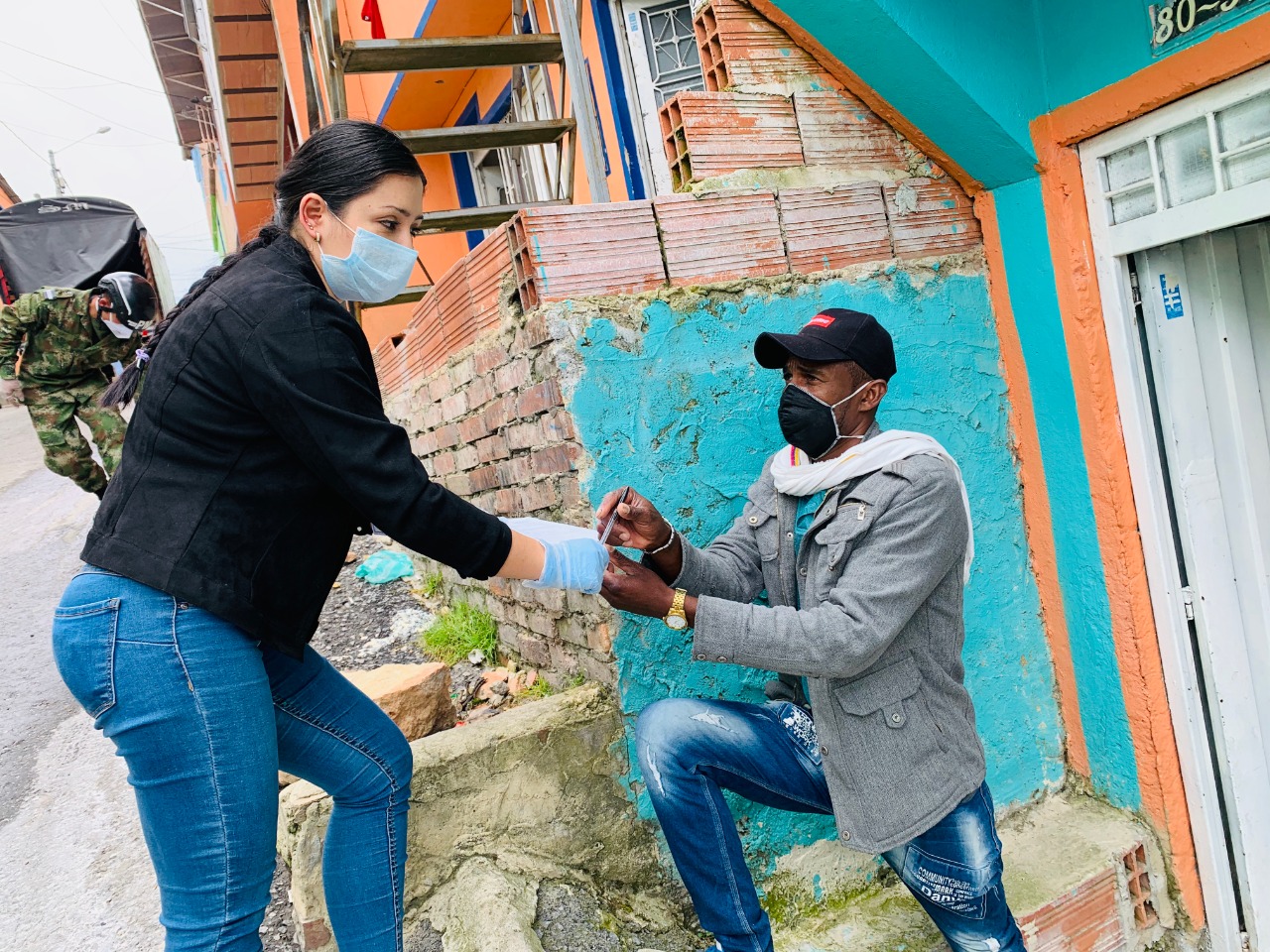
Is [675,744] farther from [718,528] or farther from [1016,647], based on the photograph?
[1016,647]

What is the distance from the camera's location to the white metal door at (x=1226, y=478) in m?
2.44

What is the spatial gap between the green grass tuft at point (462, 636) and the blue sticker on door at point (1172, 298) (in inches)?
94.8

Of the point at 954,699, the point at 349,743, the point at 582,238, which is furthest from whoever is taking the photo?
the point at 582,238

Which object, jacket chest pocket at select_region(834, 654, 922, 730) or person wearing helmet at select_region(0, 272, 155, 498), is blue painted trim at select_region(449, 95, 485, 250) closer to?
person wearing helmet at select_region(0, 272, 155, 498)

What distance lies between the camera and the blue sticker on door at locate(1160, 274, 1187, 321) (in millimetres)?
2459

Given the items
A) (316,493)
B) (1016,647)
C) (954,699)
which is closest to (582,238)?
(316,493)

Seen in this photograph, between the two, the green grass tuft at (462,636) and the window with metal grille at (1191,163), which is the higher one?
the window with metal grille at (1191,163)

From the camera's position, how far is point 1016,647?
9.11 ft

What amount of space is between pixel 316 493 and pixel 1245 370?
2.44 m

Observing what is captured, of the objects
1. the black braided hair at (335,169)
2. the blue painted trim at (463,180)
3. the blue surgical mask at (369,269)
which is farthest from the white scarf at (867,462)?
the blue painted trim at (463,180)

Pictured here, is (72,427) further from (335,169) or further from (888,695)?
(888,695)

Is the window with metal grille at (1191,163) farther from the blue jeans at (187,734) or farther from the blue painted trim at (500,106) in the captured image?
the blue painted trim at (500,106)

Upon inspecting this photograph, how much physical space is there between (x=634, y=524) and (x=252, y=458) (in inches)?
32.9

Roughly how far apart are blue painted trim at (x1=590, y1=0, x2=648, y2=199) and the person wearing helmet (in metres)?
3.17
